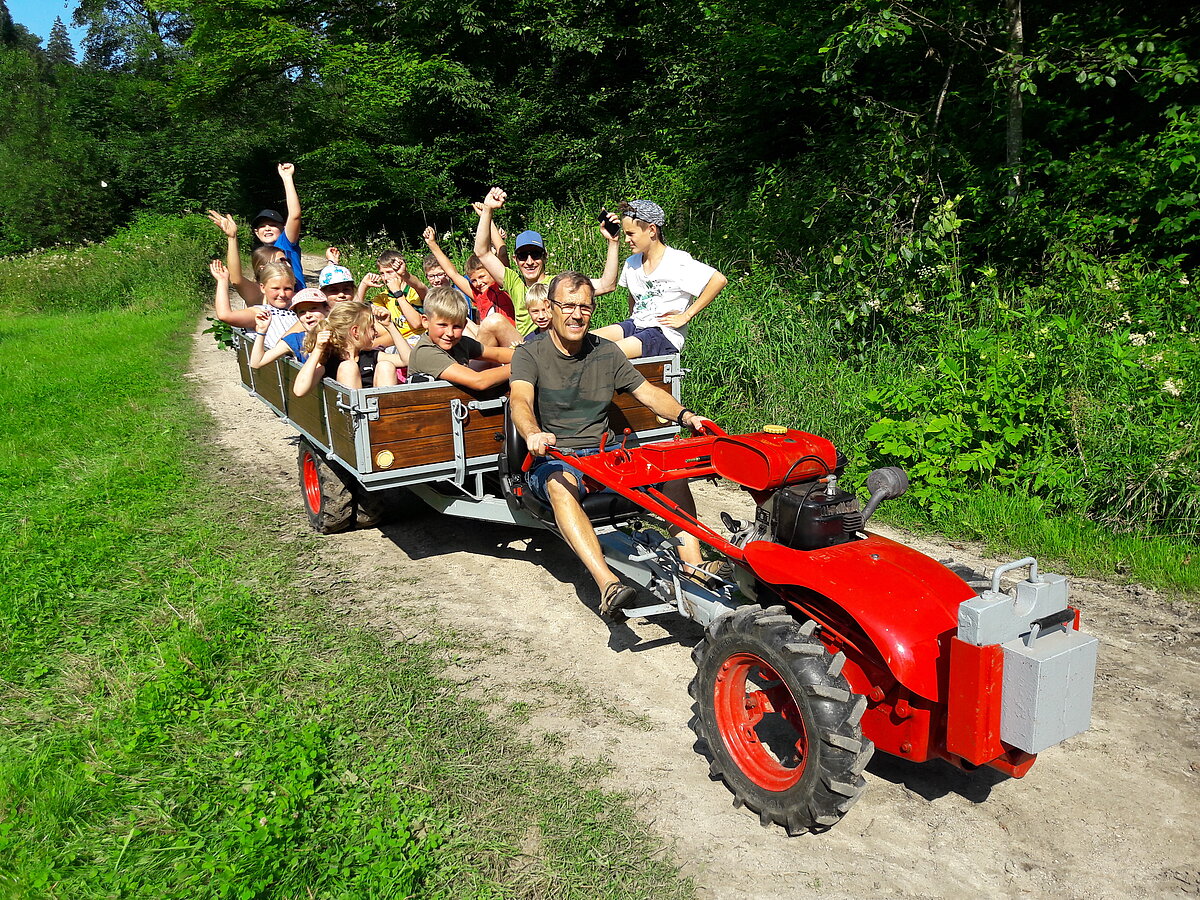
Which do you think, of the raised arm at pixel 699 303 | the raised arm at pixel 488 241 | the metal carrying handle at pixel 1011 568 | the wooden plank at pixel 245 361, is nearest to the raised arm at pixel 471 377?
the raised arm at pixel 699 303

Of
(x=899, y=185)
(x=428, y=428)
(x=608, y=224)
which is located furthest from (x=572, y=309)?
(x=899, y=185)

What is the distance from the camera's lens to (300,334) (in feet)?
19.7

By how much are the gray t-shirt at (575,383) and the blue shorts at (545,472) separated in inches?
7.2

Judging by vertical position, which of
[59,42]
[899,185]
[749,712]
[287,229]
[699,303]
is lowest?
[749,712]

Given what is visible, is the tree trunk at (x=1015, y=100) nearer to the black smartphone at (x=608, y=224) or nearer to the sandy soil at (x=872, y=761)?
the black smartphone at (x=608, y=224)

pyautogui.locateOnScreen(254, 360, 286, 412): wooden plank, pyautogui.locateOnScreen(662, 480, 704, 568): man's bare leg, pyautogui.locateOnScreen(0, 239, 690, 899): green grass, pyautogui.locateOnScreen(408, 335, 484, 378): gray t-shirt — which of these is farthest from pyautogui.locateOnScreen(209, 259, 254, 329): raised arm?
pyautogui.locateOnScreen(662, 480, 704, 568): man's bare leg

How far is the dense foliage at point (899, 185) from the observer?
5.60m

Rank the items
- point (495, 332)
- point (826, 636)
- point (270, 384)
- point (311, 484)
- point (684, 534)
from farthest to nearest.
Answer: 1. point (270, 384)
2. point (311, 484)
3. point (495, 332)
4. point (684, 534)
5. point (826, 636)

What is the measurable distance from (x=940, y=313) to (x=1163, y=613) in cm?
332

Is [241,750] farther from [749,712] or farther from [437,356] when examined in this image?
[437,356]

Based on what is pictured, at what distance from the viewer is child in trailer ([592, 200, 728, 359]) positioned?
18.2 feet

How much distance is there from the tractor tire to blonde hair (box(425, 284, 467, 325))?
2.64 metres

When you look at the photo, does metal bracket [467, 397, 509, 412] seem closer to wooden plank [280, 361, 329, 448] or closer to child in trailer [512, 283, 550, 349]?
child in trailer [512, 283, 550, 349]

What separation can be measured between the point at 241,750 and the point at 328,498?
2.51m
